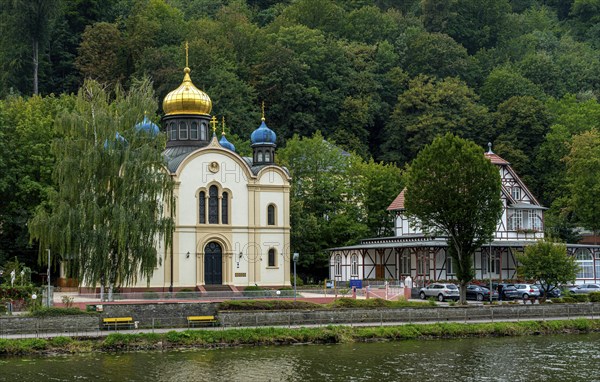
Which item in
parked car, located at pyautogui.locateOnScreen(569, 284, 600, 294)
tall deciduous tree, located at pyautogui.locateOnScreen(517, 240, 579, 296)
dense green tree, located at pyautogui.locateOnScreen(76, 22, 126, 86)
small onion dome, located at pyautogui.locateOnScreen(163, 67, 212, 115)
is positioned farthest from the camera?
dense green tree, located at pyautogui.locateOnScreen(76, 22, 126, 86)

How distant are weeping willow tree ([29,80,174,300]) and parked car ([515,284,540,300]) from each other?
23733 mm

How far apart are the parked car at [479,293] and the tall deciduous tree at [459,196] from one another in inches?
246

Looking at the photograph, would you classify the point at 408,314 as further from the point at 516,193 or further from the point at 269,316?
the point at 516,193

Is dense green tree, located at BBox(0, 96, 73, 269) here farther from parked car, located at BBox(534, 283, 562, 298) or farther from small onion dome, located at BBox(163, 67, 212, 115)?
parked car, located at BBox(534, 283, 562, 298)

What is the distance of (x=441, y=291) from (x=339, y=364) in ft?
85.6

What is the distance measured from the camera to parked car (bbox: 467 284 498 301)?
62.3 meters

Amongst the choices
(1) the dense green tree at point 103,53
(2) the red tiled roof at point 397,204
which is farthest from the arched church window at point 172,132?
(1) the dense green tree at point 103,53

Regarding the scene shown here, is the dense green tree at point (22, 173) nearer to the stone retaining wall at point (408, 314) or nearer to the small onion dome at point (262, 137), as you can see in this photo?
the small onion dome at point (262, 137)

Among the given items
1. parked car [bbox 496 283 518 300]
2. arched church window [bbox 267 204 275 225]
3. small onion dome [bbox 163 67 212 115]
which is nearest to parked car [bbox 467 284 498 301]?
parked car [bbox 496 283 518 300]

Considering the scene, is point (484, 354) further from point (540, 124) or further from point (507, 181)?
point (540, 124)

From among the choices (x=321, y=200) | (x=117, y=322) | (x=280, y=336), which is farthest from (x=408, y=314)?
(x=321, y=200)

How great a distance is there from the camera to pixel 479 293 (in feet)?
205

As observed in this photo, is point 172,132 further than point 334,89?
No

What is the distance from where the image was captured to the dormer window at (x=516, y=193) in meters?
78.9
